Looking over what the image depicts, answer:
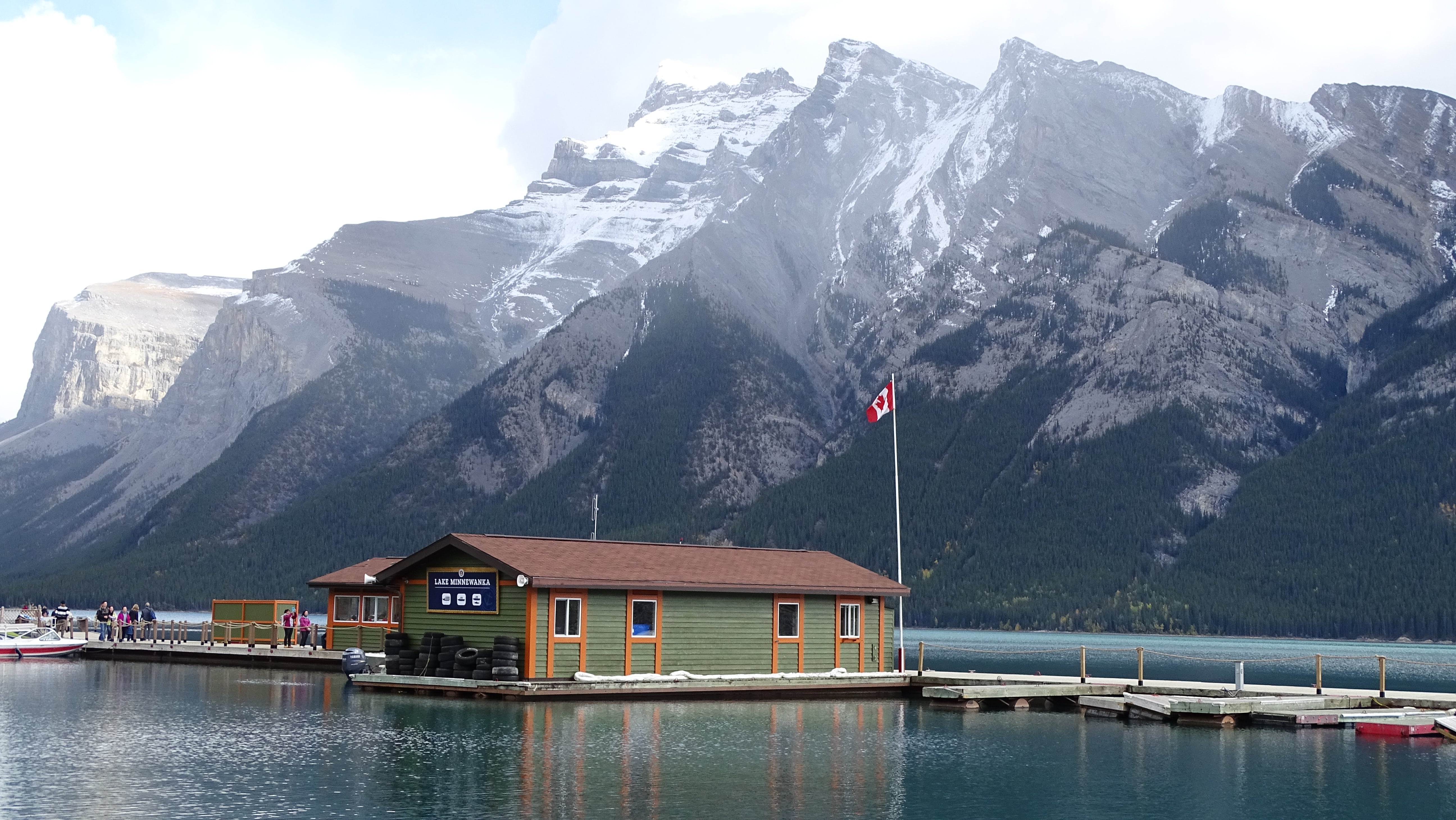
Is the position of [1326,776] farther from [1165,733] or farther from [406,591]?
[406,591]

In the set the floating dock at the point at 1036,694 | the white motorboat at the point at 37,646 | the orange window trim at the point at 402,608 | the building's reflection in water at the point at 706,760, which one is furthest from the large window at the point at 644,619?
the white motorboat at the point at 37,646

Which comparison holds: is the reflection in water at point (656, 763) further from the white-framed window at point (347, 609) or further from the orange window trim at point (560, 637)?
the white-framed window at point (347, 609)

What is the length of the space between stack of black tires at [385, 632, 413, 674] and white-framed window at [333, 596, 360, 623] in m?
14.2

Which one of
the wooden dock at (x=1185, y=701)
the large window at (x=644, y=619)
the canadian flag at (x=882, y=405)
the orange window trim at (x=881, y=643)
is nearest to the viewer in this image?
the wooden dock at (x=1185, y=701)

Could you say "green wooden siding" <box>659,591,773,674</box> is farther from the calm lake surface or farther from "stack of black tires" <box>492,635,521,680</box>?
"stack of black tires" <box>492,635,521,680</box>

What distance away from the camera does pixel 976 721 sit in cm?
5175

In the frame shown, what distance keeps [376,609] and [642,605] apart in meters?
19.6

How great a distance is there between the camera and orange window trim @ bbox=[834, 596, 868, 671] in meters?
62.0

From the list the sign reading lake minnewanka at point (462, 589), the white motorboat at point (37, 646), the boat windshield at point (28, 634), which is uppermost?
the sign reading lake minnewanka at point (462, 589)

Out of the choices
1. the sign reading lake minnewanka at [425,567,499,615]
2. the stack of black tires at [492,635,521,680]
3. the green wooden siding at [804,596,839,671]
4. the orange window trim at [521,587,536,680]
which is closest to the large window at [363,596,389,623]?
the sign reading lake minnewanka at [425,567,499,615]

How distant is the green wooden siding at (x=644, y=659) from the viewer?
5619cm

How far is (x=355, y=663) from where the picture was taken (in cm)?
6053

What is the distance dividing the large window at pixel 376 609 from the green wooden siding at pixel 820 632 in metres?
20.6

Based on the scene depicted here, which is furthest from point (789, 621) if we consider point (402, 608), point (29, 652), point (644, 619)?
point (29, 652)
